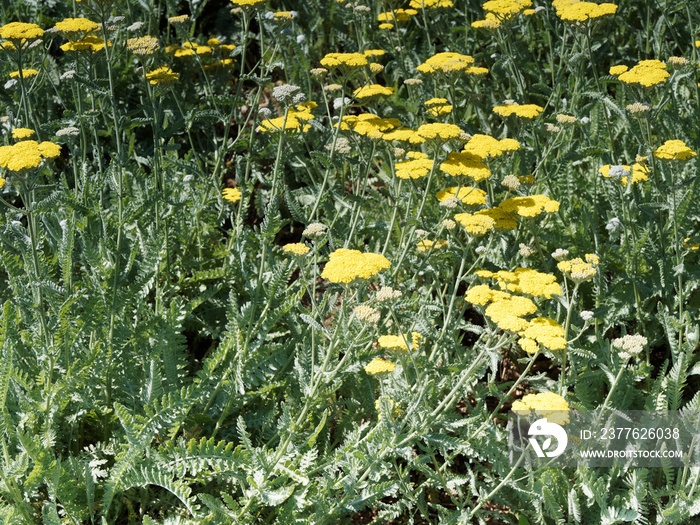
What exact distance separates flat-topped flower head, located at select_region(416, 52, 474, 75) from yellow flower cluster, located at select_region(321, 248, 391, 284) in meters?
1.28

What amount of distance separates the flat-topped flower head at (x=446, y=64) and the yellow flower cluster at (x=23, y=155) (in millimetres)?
1716

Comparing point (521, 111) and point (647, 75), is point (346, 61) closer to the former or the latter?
point (521, 111)

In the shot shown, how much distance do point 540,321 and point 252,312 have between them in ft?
3.57

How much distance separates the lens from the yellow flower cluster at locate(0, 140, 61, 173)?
2279mm

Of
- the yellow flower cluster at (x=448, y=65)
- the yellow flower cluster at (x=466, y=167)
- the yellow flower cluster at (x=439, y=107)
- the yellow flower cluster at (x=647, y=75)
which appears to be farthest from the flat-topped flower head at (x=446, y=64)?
the yellow flower cluster at (x=647, y=75)

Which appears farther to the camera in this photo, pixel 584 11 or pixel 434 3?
pixel 434 3

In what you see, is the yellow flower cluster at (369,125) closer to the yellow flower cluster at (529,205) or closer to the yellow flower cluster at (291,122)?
the yellow flower cluster at (291,122)

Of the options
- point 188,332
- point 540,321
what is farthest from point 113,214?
point 540,321

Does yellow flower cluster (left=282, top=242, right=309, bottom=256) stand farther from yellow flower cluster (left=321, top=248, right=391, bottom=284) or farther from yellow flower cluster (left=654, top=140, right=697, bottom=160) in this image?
yellow flower cluster (left=654, top=140, right=697, bottom=160)

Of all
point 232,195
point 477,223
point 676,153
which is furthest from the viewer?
point 232,195

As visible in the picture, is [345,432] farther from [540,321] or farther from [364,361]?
[540,321]

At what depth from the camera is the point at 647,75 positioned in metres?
2.89

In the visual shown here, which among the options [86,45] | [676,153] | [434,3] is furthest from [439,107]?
[86,45]

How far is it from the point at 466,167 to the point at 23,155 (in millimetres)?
1655
